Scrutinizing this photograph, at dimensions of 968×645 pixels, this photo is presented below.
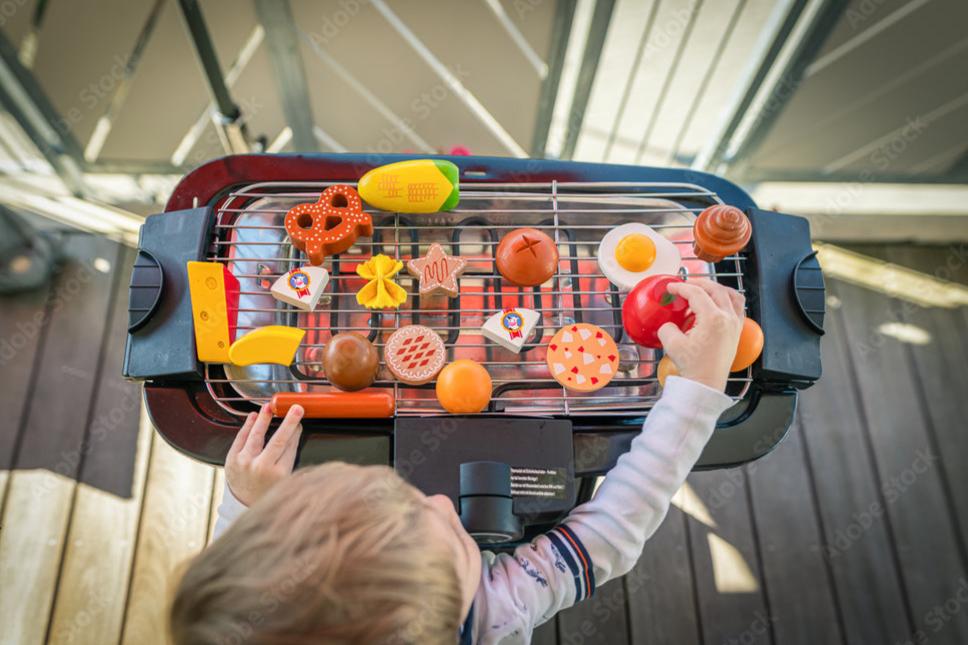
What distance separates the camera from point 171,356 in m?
0.63

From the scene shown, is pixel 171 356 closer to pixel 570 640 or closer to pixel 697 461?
pixel 697 461

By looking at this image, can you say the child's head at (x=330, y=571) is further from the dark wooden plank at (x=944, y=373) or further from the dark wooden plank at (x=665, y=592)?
the dark wooden plank at (x=944, y=373)

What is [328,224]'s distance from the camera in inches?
26.7

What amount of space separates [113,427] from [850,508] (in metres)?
1.38

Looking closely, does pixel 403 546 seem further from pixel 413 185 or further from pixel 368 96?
pixel 368 96

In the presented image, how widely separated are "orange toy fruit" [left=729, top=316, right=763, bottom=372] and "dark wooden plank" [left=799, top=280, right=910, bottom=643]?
0.77m

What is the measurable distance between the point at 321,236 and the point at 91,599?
2.84 feet

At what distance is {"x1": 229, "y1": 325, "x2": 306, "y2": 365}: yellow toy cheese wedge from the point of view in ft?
2.06

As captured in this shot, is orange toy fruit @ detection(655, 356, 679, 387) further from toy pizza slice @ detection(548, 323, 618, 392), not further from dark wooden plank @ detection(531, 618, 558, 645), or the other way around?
dark wooden plank @ detection(531, 618, 558, 645)

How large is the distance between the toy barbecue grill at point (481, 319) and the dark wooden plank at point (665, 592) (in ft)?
1.63

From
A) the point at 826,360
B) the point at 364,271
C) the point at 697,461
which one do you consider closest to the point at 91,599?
the point at 364,271

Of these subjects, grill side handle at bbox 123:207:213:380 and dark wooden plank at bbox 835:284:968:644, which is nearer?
grill side handle at bbox 123:207:213:380

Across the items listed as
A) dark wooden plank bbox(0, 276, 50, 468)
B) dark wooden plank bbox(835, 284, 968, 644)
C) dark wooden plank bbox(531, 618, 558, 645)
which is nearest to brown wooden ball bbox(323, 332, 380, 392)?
dark wooden plank bbox(531, 618, 558, 645)

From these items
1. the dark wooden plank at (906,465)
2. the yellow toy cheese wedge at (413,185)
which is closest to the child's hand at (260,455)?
the yellow toy cheese wedge at (413,185)
